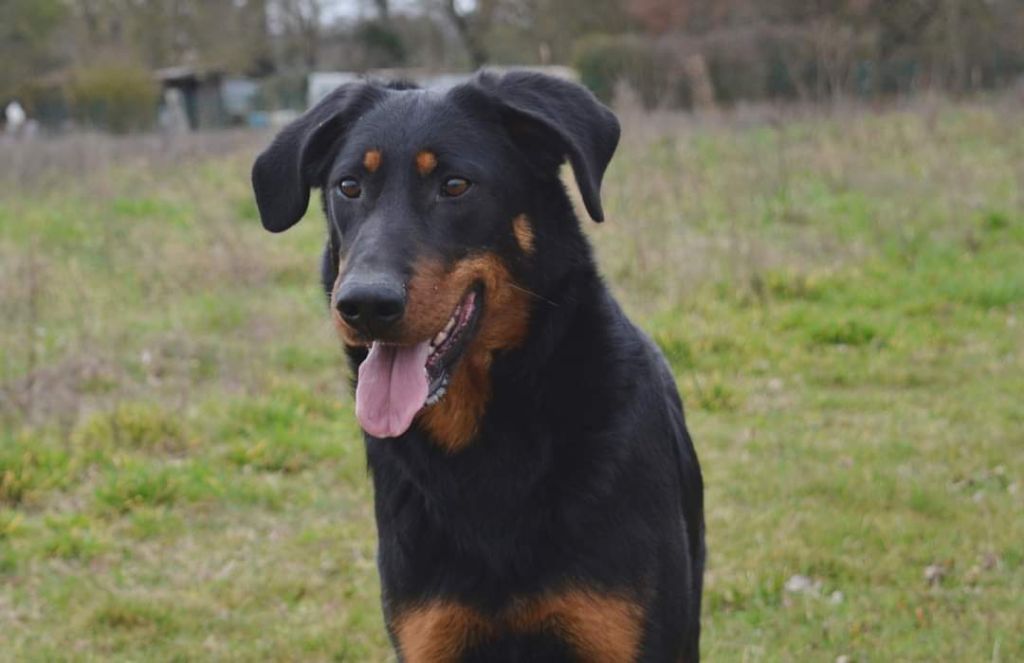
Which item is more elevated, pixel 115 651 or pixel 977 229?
pixel 115 651

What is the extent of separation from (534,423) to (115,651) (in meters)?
2.35

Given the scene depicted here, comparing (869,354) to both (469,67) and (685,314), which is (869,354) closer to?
(685,314)

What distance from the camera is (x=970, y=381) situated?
23.8 ft

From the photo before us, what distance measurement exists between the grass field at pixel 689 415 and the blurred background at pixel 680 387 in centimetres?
2

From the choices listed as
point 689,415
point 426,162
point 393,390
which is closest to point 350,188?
point 426,162

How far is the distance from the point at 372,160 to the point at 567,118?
0.51m

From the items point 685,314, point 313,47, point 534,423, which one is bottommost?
point 313,47

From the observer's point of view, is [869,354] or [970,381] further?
[869,354]

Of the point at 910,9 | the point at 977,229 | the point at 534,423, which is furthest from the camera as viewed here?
the point at 910,9

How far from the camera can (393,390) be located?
2832mm

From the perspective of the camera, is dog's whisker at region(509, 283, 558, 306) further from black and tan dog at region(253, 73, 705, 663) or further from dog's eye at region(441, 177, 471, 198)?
dog's eye at region(441, 177, 471, 198)

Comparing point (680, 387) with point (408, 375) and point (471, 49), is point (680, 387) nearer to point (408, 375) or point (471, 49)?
point (408, 375)

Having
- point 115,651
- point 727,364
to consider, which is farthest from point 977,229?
point 115,651

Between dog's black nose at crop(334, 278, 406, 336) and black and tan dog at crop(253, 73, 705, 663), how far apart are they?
0.04 meters
